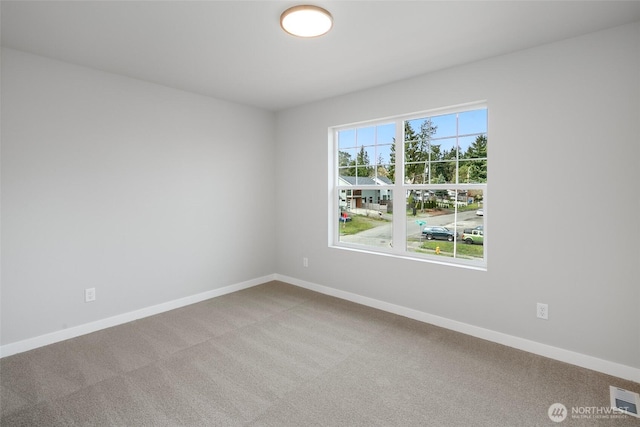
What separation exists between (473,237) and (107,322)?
3.65m

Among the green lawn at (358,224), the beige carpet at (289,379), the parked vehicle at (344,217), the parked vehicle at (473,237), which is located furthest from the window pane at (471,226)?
the parked vehicle at (344,217)

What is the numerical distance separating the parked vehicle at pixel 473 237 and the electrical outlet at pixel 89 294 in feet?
11.8

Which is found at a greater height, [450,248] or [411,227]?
[411,227]

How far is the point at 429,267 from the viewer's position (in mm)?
3301

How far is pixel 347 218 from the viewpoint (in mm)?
4199

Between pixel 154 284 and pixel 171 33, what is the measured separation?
8.22ft

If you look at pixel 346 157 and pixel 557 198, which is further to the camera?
pixel 346 157

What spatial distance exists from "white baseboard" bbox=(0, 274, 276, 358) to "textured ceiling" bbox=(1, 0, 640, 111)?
7.87 feet

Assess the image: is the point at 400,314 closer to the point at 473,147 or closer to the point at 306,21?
the point at 473,147

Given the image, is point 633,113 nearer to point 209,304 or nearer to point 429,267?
point 429,267

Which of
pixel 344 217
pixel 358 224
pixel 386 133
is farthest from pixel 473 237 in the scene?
pixel 344 217

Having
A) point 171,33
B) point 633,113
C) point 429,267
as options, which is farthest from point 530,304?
point 171,33

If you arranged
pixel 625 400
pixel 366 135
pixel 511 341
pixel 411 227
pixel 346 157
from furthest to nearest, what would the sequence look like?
pixel 346 157, pixel 366 135, pixel 411 227, pixel 511 341, pixel 625 400

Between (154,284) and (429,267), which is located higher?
(429,267)
